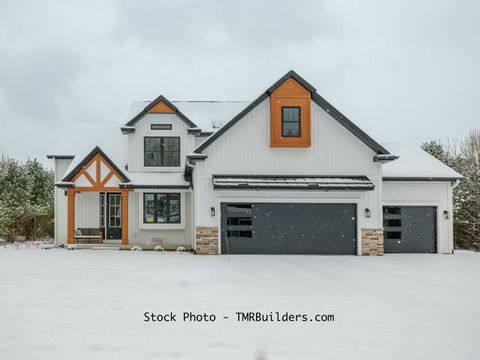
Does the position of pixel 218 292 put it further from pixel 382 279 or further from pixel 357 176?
pixel 357 176

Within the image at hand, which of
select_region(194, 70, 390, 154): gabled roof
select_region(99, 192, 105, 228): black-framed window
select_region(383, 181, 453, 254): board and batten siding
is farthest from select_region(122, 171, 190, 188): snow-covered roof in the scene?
select_region(383, 181, 453, 254): board and batten siding

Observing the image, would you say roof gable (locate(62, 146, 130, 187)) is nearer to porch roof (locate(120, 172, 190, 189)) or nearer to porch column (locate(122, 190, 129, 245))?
porch roof (locate(120, 172, 190, 189))

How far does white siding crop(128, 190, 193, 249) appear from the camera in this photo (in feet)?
75.9

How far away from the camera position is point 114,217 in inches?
961

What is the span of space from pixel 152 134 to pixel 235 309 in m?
16.1

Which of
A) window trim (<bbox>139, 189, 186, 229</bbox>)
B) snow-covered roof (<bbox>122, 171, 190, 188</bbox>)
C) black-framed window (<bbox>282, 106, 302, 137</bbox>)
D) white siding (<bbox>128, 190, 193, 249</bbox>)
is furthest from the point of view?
white siding (<bbox>128, 190, 193, 249</bbox>)

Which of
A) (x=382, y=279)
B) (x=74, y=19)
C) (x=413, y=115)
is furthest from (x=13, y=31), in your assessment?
(x=382, y=279)

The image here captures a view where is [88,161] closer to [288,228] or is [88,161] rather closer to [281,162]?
[281,162]

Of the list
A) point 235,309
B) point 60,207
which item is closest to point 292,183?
point 235,309

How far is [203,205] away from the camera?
19891 millimetres

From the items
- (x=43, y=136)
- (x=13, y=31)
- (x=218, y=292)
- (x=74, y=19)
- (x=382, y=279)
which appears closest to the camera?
(x=218, y=292)

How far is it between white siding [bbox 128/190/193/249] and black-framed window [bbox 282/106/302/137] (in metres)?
5.96

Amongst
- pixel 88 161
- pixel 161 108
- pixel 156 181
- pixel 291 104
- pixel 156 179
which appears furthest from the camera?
pixel 161 108

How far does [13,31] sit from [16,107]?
541 inches
